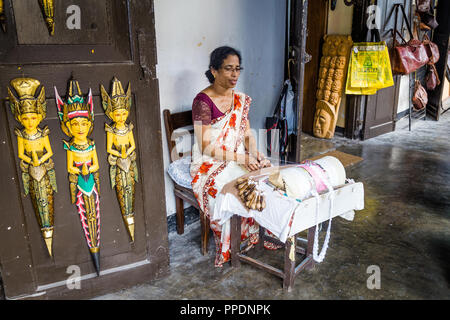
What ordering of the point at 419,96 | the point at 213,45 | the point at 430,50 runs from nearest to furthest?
the point at 213,45 → the point at 430,50 → the point at 419,96

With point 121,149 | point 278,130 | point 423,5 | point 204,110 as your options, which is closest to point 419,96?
point 423,5

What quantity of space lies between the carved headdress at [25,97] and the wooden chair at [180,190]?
1.00m

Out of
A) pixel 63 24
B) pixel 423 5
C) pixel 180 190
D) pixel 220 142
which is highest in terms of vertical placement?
pixel 423 5

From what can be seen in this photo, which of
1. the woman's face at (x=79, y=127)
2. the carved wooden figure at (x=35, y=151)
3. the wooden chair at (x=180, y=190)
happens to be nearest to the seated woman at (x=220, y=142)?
the wooden chair at (x=180, y=190)

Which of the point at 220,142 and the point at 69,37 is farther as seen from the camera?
the point at 220,142

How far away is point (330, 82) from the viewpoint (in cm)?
500

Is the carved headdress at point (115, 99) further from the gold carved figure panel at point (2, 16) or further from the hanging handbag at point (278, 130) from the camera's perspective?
the hanging handbag at point (278, 130)

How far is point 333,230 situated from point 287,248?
954 millimetres

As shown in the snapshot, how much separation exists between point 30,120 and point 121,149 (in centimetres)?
45

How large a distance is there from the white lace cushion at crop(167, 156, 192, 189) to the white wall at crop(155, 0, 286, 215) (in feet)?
0.38

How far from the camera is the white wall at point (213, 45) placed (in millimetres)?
2551

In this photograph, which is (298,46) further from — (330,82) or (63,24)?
(330,82)
